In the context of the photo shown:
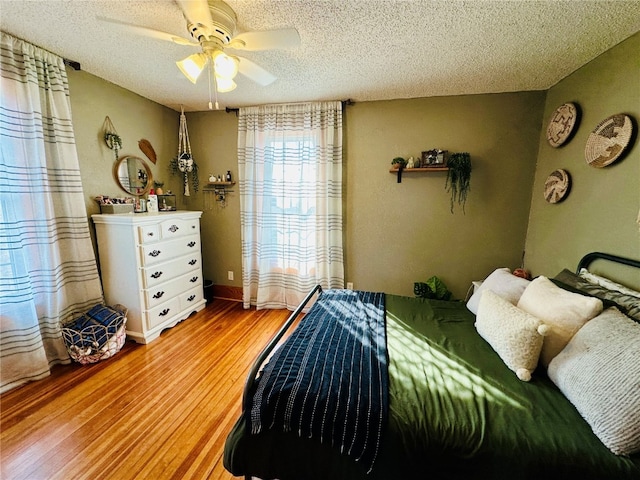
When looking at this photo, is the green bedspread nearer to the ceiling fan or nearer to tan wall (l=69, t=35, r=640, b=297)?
tan wall (l=69, t=35, r=640, b=297)

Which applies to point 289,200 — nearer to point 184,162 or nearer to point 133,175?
point 184,162

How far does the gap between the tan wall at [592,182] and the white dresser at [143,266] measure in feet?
11.7

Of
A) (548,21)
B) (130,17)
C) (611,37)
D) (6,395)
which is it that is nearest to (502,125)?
(611,37)

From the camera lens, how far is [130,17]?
1.56 m

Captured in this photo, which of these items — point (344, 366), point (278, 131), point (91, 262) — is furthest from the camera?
point (278, 131)

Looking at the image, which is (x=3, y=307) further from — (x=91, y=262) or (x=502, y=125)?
(x=502, y=125)

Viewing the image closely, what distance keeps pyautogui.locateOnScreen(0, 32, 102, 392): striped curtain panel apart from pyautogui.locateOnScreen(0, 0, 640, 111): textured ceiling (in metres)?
0.28

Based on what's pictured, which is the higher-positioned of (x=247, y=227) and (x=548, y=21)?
(x=548, y=21)

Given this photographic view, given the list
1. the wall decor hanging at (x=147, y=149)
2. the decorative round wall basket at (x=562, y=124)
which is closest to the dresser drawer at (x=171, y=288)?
the wall decor hanging at (x=147, y=149)

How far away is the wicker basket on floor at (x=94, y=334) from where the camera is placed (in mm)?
2074

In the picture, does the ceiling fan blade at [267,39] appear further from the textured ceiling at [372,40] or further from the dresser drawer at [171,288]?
the dresser drawer at [171,288]

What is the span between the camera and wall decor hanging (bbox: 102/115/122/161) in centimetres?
246

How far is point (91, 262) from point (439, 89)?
360 cm

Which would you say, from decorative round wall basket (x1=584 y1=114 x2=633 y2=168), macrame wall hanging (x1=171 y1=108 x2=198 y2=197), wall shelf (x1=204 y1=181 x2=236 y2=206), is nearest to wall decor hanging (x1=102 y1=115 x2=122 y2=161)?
macrame wall hanging (x1=171 y1=108 x2=198 y2=197)
